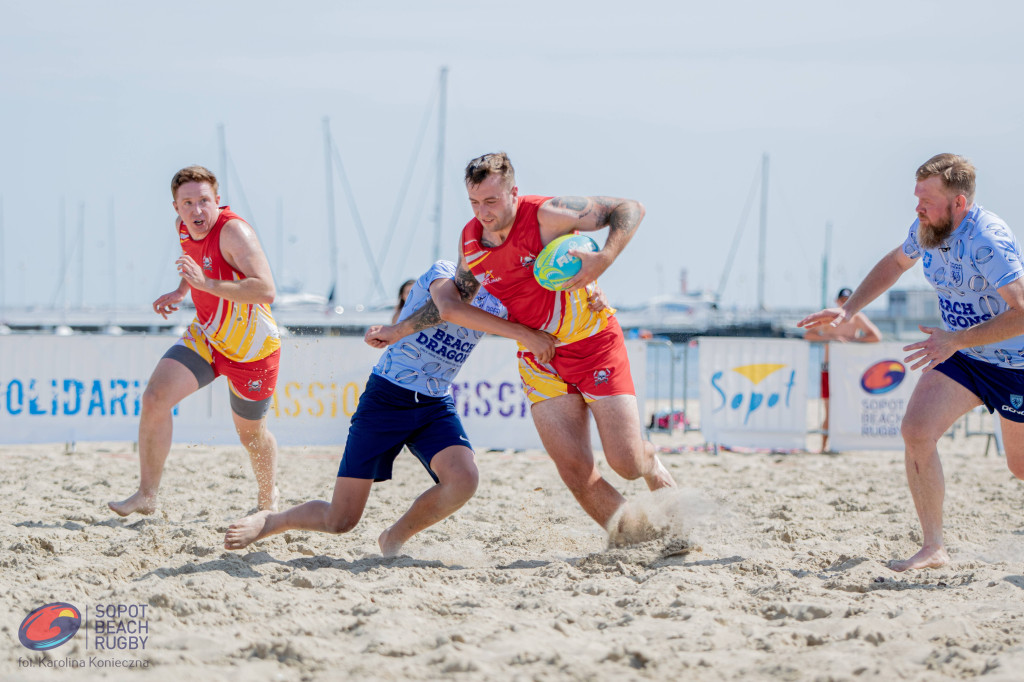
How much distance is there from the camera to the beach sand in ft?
8.77

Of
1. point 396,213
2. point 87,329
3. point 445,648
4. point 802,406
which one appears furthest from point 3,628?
point 87,329

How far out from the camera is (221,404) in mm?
8742

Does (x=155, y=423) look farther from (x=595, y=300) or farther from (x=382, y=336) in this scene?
(x=595, y=300)

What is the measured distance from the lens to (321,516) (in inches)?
156

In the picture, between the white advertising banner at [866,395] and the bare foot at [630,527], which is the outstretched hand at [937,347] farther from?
the white advertising banner at [866,395]

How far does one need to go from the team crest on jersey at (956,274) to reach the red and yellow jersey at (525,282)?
4.87 ft

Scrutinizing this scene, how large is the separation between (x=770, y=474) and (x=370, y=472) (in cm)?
458

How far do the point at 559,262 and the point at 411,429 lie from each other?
1.02m

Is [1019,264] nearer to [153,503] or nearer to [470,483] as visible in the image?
[470,483]

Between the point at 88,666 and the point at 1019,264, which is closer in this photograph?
the point at 88,666

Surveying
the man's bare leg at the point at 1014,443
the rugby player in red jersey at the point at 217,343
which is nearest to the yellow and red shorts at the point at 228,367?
the rugby player in red jersey at the point at 217,343

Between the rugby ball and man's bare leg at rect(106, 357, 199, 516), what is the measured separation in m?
2.19

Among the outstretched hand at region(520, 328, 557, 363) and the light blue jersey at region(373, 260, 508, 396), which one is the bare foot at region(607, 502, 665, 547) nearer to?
the outstretched hand at region(520, 328, 557, 363)

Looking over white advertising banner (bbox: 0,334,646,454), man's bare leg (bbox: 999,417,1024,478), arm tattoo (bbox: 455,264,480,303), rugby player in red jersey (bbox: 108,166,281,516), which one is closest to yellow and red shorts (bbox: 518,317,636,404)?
arm tattoo (bbox: 455,264,480,303)
